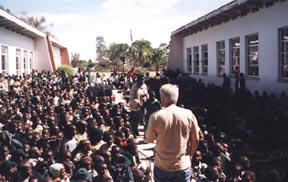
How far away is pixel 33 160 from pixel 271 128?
16.3 ft

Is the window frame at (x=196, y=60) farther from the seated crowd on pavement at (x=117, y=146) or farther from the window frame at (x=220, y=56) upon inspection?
the seated crowd on pavement at (x=117, y=146)

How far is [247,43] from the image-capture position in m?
15.3

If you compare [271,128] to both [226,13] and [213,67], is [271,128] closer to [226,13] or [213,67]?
[226,13]

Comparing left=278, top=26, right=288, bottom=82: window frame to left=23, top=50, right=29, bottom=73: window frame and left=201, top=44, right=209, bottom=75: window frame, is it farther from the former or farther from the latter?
left=23, top=50, right=29, bottom=73: window frame

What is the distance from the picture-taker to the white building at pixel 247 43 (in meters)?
12.5

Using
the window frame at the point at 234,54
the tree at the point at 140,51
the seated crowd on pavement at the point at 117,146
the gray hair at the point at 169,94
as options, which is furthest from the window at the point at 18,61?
the gray hair at the point at 169,94

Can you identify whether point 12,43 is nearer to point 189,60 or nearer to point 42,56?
A: point 42,56

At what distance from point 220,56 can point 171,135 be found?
626 inches

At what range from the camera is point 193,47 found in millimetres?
24562

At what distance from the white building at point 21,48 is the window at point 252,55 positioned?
32.9 feet

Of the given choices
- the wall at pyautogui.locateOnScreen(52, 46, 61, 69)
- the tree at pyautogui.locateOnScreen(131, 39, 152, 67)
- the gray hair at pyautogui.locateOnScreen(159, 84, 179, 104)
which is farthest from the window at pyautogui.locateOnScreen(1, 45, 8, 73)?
the tree at pyautogui.locateOnScreen(131, 39, 152, 67)

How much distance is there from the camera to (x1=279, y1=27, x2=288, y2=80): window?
1223 centimetres

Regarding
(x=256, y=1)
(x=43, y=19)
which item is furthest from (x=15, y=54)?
(x=43, y=19)

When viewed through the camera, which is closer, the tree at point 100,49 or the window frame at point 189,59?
the window frame at point 189,59
